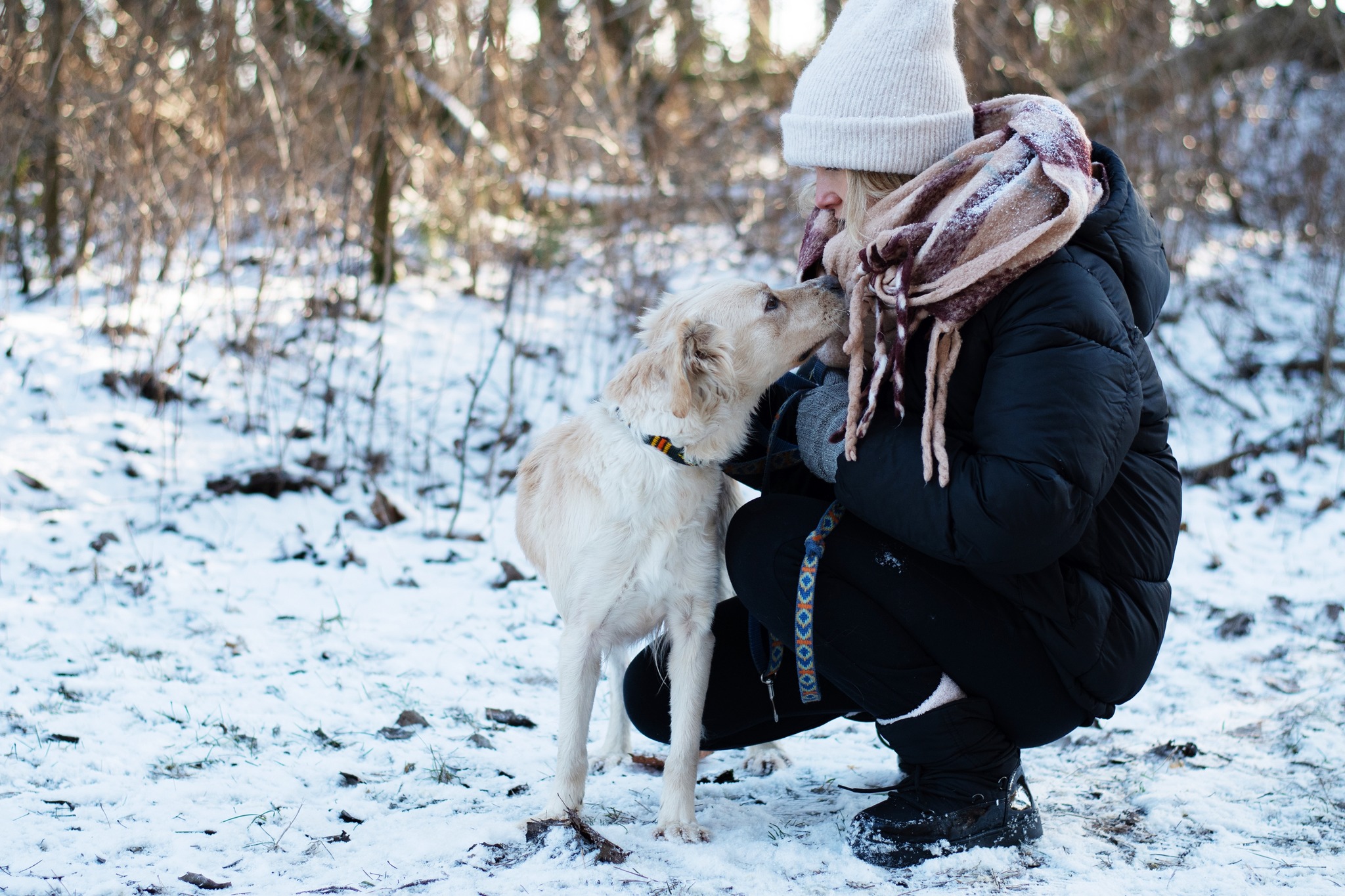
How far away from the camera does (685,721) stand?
2.32m

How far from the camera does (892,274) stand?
199cm

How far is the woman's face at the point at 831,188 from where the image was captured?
2316mm

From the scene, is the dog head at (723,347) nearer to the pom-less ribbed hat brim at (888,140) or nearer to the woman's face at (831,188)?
the woman's face at (831,188)

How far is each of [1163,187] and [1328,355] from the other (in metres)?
2.27

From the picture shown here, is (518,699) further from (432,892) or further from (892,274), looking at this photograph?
(892,274)

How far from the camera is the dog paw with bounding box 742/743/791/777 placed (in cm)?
270

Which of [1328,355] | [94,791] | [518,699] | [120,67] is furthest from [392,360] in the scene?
[1328,355]

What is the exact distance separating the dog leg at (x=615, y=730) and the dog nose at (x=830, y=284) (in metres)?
1.09

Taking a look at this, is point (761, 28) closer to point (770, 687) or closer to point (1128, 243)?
point (1128, 243)

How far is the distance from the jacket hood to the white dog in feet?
2.11

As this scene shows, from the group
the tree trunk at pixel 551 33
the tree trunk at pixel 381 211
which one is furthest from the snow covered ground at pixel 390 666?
the tree trunk at pixel 551 33

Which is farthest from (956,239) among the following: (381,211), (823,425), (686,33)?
(686,33)

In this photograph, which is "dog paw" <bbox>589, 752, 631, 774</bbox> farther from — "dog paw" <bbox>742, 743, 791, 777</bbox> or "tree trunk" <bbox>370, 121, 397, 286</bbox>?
"tree trunk" <bbox>370, 121, 397, 286</bbox>

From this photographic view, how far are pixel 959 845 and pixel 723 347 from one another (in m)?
1.21
